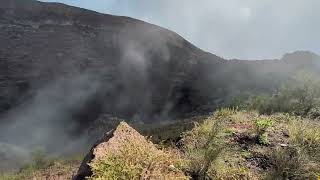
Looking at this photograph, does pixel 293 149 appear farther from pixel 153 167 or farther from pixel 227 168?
pixel 153 167

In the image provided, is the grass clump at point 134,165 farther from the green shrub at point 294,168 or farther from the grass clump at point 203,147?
the green shrub at point 294,168

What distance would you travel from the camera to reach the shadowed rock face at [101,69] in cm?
9181

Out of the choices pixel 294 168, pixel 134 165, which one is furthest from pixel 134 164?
pixel 294 168

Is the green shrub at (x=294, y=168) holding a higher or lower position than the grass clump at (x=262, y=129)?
lower

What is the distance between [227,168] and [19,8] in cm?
8927

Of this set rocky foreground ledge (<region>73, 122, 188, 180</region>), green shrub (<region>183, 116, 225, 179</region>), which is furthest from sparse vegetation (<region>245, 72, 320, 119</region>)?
rocky foreground ledge (<region>73, 122, 188, 180</region>)

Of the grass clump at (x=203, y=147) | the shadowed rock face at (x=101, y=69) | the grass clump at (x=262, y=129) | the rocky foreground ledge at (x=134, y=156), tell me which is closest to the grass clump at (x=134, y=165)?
the rocky foreground ledge at (x=134, y=156)

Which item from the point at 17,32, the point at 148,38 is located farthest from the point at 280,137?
the point at 148,38

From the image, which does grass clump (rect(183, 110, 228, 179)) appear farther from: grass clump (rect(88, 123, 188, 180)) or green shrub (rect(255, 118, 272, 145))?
green shrub (rect(255, 118, 272, 145))

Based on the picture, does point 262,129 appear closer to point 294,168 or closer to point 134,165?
point 294,168

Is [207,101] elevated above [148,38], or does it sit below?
below

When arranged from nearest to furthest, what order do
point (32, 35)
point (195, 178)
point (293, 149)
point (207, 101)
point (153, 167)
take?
point (153, 167) < point (195, 178) < point (293, 149) < point (207, 101) < point (32, 35)

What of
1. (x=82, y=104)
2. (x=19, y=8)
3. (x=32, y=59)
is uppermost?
(x=19, y=8)

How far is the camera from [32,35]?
96.3 meters
